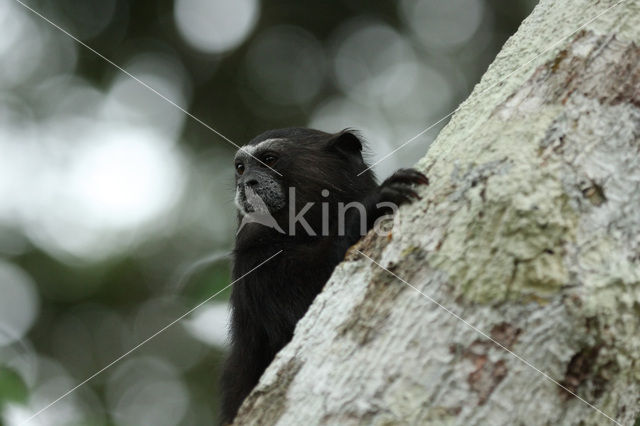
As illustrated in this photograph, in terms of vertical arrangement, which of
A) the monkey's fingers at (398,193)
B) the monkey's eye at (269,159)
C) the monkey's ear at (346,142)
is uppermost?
the monkey's ear at (346,142)

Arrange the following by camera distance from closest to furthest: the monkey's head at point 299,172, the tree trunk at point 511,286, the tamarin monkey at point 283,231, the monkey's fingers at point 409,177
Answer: the tree trunk at point 511,286 → the monkey's fingers at point 409,177 → the tamarin monkey at point 283,231 → the monkey's head at point 299,172

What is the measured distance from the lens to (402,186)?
3.30 meters

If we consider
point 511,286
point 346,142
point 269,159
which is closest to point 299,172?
point 269,159

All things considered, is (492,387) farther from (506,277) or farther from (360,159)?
(360,159)

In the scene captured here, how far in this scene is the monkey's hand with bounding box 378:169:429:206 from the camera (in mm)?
3094

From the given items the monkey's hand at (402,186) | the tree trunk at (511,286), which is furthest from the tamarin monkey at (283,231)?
the tree trunk at (511,286)

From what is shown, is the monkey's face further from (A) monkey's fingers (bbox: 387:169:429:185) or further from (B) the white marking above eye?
(A) monkey's fingers (bbox: 387:169:429:185)

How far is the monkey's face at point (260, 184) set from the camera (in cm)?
592

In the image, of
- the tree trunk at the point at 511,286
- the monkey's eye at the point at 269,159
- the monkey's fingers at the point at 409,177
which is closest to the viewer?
the tree trunk at the point at 511,286

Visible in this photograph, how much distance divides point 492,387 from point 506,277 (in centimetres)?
38

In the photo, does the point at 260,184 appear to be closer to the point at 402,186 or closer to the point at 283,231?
the point at 283,231

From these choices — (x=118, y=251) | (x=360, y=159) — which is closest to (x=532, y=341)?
(x=360, y=159)

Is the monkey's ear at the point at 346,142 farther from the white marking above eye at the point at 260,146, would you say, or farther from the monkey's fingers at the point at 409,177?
the monkey's fingers at the point at 409,177

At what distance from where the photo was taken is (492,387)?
2398 mm
